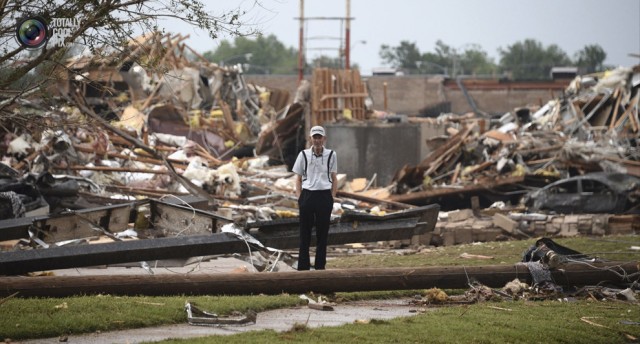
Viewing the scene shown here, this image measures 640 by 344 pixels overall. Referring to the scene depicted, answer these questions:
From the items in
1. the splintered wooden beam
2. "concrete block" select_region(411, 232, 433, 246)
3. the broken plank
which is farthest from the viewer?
"concrete block" select_region(411, 232, 433, 246)

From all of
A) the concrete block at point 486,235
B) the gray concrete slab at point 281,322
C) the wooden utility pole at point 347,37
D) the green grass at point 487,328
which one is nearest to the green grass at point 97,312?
the gray concrete slab at point 281,322

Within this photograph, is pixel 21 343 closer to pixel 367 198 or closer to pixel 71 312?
pixel 71 312

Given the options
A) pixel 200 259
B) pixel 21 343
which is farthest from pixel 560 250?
pixel 21 343

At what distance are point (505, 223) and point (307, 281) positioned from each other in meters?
12.2

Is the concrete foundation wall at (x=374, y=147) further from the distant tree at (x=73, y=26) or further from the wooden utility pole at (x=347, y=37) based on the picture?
the distant tree at (x=73, y=26)

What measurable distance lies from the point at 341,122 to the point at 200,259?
74.0ft

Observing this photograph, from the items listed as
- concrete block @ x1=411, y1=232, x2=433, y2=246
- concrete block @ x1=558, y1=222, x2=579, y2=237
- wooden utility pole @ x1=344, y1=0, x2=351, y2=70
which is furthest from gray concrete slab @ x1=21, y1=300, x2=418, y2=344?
wooden utility pole @ x1=344, y1=0, x2=351, y2=70

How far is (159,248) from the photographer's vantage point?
14008 millimetres

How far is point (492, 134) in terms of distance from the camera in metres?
35.8

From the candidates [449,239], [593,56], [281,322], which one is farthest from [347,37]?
[593,56]

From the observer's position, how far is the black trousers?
47.0ft

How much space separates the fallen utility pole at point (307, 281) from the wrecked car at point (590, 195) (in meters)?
12.4

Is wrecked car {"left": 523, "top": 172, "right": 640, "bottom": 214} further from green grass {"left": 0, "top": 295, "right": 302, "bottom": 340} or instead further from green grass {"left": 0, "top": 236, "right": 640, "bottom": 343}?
green grass {"left": 0, "top": 295, "right": 302, "bottom": 340}

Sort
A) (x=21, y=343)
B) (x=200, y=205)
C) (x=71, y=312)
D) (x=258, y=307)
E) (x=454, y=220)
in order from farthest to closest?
(x=454, y=220)
(x=200, y=205)
(x=258, y=307)
(x=71, y=312)
(x=21, y=343)
